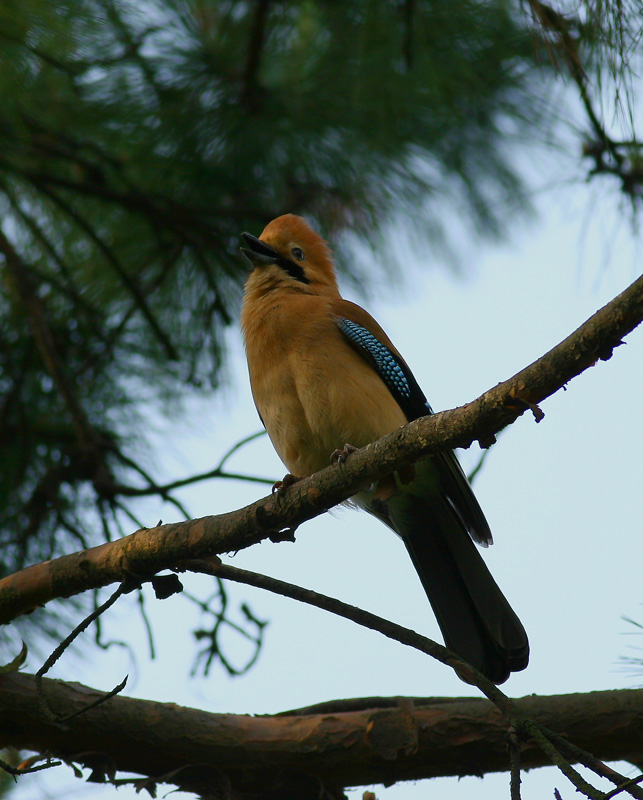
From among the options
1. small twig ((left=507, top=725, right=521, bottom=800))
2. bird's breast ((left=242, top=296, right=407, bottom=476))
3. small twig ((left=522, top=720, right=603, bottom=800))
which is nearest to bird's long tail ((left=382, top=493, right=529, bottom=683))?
bird's breast ((left=242, top=296, right=407, bottom=476))

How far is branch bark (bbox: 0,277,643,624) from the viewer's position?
7.79 ft

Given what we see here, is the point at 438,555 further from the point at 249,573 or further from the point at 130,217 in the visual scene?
the point at 130,217

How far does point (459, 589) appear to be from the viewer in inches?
162

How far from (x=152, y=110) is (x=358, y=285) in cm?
162

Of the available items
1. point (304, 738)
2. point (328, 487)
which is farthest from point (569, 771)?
point (304, 738)

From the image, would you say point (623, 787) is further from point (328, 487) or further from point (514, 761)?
point (328, 487)

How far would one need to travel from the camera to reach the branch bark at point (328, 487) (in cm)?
238

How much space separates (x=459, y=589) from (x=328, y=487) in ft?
4.41

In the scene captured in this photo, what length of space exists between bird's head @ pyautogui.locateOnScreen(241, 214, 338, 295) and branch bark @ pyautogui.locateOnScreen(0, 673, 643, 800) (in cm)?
220

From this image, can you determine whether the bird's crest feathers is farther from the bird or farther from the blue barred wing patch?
the blue barred wing patch

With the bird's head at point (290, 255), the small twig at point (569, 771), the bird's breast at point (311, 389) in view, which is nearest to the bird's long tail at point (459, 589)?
the bird's breast at point (311, 389)

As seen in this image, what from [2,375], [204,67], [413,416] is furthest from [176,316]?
[413,416]

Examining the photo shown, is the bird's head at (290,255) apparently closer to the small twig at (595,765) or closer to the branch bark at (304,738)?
the branch bark at (304,738)

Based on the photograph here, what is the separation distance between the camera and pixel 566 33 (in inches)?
148
